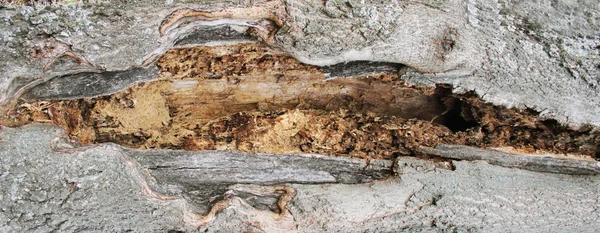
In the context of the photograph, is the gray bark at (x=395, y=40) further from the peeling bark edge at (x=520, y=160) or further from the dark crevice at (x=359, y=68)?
the peeling bark edge at (x=520, y=160)

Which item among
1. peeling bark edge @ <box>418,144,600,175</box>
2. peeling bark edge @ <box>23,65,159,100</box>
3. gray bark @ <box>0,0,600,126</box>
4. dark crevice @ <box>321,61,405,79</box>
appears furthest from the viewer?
peeling bark edge @ <box>418,144,600,175</box>

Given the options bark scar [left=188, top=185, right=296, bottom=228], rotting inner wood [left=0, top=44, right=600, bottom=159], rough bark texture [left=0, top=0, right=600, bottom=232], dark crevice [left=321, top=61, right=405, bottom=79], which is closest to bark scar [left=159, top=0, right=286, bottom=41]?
rough bark texture [left=0, top=0, right=600, bottom=232]

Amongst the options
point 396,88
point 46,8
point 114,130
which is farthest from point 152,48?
point 396,88

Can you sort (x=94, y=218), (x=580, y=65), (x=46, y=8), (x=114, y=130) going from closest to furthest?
1. (x=46, y=8)
2. (x=94, y=218)
3. (x=580, y=65)
4. (x=114, y=130)

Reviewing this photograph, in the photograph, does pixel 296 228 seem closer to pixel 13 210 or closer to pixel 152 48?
pixel 152 48

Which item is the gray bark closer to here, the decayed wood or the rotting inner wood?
the rotting inner wood

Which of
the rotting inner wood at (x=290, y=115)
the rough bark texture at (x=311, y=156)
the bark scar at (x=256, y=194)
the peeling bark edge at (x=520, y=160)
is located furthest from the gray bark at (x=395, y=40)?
the bark scar at (x=256, y=194)

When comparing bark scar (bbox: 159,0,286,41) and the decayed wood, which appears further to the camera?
the decayed wood
